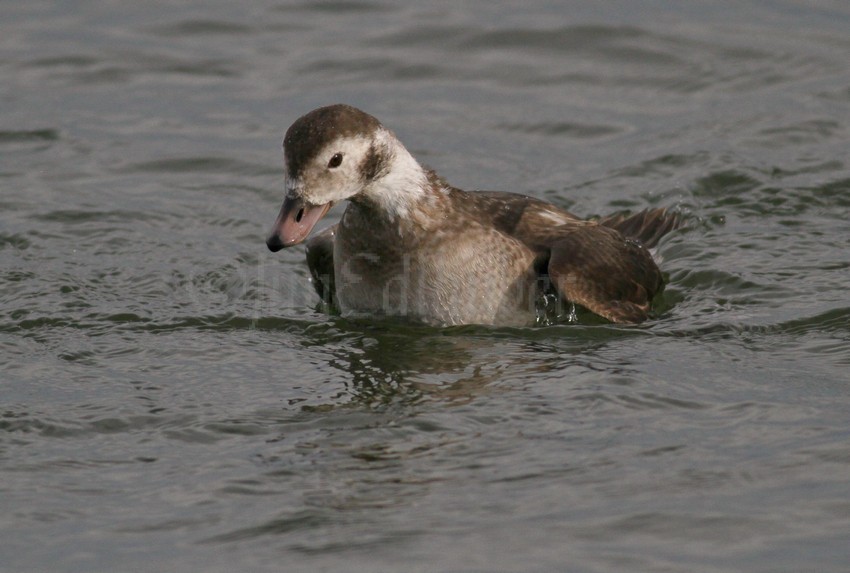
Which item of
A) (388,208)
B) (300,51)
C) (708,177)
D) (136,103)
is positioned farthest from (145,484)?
(300,51)

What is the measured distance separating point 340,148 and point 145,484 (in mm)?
2459

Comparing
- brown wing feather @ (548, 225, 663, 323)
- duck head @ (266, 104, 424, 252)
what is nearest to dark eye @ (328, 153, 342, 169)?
duck head @ (266, 104, 424, 252)

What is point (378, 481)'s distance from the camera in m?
7.52

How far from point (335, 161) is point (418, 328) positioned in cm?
145

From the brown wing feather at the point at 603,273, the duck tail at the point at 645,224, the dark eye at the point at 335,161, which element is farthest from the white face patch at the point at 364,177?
the duck tail at the point at 645,224

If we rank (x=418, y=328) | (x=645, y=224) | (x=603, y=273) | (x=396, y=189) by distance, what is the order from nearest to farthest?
(x=396, y=189)
(x=418, y=328)
(x=603, y=273)
(x=645, y=224)

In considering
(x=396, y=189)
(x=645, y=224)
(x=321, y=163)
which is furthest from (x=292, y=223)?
(x=645, y=224)

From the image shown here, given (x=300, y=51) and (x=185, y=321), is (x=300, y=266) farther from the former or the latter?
(x=300, y=51)

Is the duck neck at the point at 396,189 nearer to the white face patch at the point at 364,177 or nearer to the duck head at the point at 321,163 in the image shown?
the white face patch at the point at 364,177

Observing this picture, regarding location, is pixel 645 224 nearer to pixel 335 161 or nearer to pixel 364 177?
pixel 364 177

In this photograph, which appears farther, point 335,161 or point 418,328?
point 418,328

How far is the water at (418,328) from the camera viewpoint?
697 centimetres

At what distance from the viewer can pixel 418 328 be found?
9.73 m

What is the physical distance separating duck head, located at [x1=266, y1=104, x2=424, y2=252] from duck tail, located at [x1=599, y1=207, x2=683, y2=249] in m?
3.28
